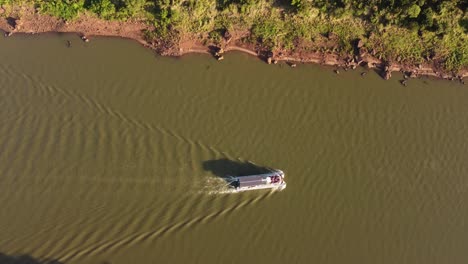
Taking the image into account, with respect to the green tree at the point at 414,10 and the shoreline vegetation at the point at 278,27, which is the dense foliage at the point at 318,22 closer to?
the shoreline vegetation at the point at 278,27

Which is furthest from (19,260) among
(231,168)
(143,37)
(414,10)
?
(414,10)

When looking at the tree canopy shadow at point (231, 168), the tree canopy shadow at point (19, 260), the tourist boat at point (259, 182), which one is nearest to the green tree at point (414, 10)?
the tourist boat at point (259, 182)

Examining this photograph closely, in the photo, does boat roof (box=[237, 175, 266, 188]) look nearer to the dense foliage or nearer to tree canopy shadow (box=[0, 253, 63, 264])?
the dense foliage

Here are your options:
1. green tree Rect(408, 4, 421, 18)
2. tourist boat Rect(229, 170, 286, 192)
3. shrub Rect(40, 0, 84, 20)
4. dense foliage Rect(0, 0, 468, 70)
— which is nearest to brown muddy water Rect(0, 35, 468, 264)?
tourist boat Rect(229, 170, 286, 192)

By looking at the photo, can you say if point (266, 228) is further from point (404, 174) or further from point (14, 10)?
point (14, 10)

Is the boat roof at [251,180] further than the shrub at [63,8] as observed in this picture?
No

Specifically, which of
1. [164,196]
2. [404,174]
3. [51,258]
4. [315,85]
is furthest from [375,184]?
[51,258]

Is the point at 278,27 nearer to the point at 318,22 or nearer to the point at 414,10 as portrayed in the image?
the point at 318,22
